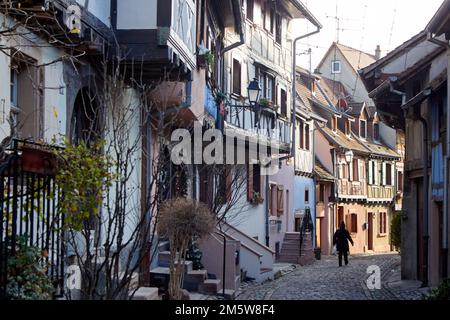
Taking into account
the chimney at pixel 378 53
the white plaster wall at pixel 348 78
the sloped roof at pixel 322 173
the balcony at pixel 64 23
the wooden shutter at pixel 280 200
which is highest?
the chimney at pixel 378 53

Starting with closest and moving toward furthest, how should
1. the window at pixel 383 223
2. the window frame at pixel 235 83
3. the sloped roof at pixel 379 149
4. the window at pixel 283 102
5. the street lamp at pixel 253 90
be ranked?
the street lamp at pixel 253 90
the window frame at pixel 235 83
the window at pixel 283 102
the sloped roof at pixel 379 149
the window at pixel 383 223

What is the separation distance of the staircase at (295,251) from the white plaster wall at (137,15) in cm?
1912

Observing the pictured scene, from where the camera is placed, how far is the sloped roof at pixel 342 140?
136ft

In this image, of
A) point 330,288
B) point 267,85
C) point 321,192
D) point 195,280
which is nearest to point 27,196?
point 195,280

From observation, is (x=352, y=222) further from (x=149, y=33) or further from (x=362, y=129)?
(x=149, y=33)

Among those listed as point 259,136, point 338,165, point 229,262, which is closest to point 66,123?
point 229,262

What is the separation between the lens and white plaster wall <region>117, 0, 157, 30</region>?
12.8 m

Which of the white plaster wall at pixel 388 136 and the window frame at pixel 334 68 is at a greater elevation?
the window frame at pixel 334 68

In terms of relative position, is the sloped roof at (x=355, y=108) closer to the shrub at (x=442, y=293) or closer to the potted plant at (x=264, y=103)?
the potted plant at (x=264, y=103)

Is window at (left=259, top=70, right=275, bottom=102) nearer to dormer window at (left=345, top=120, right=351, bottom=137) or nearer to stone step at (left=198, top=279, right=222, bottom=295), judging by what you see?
stone step at (left=198, top=279, right=222, bottom=295)

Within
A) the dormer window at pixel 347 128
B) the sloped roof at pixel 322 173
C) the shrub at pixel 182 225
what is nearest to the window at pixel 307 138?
the sloped roof at pixel 322 173

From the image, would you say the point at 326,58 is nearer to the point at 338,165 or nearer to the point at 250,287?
the point at 338,165

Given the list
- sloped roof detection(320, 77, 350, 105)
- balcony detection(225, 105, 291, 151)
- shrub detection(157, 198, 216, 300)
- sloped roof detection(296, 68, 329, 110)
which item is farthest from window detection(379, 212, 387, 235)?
shrub detection(157, 198, 216, 300)

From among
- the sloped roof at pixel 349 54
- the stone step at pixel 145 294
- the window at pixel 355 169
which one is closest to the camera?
the stone step at pixel 145 294
